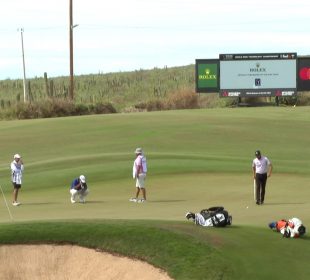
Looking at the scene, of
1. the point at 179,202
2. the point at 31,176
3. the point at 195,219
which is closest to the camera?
the point at 195,219

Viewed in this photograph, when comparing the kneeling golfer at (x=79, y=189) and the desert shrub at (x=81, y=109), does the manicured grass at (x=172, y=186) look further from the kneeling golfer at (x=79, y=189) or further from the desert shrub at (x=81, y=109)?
the desert shrub at (x=81, y=109)

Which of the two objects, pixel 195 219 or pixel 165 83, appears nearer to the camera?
pixel 195 219

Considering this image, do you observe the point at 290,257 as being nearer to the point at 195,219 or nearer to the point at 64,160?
the point at 195,219

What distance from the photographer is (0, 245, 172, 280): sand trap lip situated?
Answer: 53.4 ft

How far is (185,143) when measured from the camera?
46219mm

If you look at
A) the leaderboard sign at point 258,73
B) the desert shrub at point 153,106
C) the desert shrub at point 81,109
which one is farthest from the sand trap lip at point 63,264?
the desert shrub at point 153,106

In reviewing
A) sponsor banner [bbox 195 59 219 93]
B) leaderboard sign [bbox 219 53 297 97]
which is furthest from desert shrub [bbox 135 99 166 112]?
leaderboard sign [bbox 219 53 297 97]

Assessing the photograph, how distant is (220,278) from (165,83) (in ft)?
396

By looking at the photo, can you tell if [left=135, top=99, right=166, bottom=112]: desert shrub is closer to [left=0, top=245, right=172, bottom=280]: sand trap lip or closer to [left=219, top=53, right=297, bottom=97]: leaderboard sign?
[left=219, top=53, right=297, bottom=97]: leaderboard sign

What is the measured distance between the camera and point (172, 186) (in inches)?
1275

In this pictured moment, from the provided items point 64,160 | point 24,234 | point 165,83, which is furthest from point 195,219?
point 165,83

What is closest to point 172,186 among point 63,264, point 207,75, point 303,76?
point 63,264

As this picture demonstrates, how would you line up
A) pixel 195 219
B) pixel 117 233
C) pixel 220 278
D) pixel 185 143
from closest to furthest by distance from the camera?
pixel 220 278 → pixel 117 233 → pixel 195 219 → pixel 185 143

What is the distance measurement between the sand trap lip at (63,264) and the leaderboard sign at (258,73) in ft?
171
